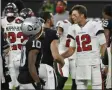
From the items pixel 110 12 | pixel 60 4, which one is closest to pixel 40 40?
pixel 110 12

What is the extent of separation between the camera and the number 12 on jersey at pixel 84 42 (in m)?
8.58

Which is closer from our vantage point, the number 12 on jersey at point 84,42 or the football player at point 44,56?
the football player at point 44,56

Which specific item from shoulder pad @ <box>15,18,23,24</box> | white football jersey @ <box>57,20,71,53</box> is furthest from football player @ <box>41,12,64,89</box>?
white football jersey @ <box>57,20,71,53</box>

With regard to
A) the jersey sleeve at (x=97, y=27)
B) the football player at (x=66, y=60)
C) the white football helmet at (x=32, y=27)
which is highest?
the white football helmet at (x=32, y=27)

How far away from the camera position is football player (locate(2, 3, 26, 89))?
35.1ft

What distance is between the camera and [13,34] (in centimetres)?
1072

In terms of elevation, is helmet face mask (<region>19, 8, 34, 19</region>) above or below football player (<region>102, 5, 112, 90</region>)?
above

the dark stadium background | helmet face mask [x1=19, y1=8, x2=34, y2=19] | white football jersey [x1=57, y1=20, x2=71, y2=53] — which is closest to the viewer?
white football jersey [x1=57, y1=20, x2=71, y2=53]

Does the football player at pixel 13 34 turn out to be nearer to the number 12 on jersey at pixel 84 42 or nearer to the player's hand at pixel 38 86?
the number 12 on jersey at pixel 84 42

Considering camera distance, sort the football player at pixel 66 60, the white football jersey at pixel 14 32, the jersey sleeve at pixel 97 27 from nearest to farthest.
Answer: the jersey sleeve at pixel 97 27 < the football player at pixel 66 60 < the white football jersey at pixel 14 32

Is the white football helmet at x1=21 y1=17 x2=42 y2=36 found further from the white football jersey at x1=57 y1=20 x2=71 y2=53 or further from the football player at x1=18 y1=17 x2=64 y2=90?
the white football jersey at x1=57 y1=20 x2=71 y2=53

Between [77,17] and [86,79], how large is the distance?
989 millimetres

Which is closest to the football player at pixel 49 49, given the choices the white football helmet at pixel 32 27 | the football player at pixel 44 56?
the football player at pixel 44 56

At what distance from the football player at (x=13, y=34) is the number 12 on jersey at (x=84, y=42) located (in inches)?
87.2
